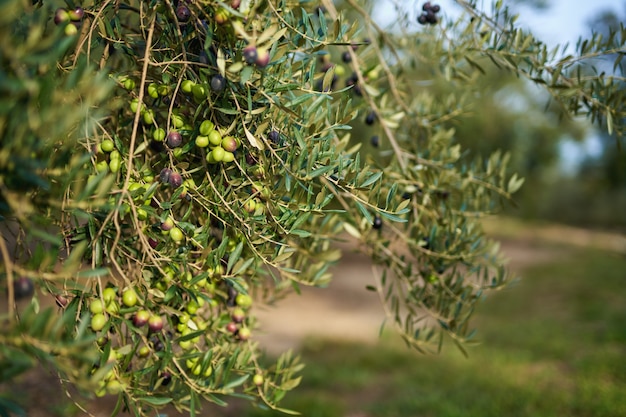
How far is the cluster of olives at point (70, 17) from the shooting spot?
4.08 feet

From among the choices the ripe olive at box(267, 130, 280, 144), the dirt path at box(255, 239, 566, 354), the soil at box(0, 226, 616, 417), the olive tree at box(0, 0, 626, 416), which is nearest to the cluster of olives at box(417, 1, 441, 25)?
the olive tree at box(0, 0, 626, 416)

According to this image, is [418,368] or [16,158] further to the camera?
[418,368]

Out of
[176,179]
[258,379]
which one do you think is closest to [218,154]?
[176,179]

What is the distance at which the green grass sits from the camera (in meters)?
4.51

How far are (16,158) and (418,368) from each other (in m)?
5.99

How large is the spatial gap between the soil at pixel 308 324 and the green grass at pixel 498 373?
78cm

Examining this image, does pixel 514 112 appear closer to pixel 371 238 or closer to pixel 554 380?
pixel 554 380

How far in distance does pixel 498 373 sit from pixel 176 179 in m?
5.19

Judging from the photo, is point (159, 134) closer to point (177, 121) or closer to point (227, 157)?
point (177, 121)

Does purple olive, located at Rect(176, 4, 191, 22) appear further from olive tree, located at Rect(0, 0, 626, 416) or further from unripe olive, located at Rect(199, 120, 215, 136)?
unripe olive, located at Rect(199, 120, 215, 136)

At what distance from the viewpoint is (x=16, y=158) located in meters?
0.74

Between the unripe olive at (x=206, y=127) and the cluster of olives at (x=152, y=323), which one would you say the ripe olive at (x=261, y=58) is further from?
the cluster of olives at (x=152, y=323)

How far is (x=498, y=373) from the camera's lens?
18.1 ft

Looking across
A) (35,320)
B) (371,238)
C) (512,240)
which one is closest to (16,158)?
(35,320)
